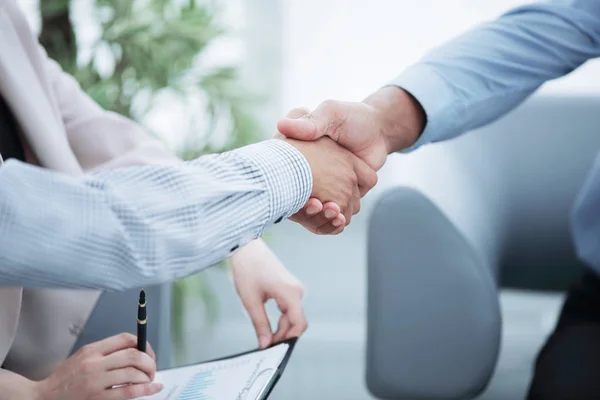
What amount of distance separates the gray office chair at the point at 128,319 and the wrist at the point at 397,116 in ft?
1.37

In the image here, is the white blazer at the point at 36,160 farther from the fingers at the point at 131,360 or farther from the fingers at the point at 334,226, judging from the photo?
the fingers at the point at 334,226

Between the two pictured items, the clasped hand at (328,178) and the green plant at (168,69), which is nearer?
the clasped hand at (328,178)

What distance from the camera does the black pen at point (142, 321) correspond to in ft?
2.42

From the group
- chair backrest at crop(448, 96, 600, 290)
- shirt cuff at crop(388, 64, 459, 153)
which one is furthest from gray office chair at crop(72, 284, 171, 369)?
chair backrest at crop(448, 96, 600, 290)

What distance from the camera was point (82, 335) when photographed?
1005 mm

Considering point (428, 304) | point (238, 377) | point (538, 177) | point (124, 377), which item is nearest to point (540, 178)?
point (538, 177)

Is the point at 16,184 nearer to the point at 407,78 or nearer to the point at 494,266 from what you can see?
the point at 407,78

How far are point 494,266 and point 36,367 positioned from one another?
91cm

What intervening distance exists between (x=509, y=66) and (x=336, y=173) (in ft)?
1.36

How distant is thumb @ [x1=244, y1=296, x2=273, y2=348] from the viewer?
3.07 feet

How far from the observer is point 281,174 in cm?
81

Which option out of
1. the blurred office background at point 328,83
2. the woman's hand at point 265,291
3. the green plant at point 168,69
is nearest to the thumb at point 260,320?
the woman's hand at point 265,291

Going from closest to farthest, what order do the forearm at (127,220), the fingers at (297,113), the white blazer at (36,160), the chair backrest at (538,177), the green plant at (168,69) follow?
the forearm at (127,220) < the white blazer at (36,160) < the fingers at (297,113) < the chair backrest at (538,177) < the green plant at (168,69)

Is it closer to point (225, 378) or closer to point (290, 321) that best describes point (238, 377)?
point (225, 378)
